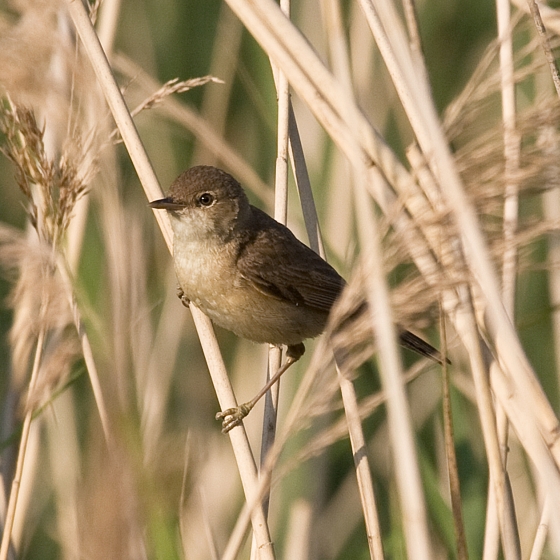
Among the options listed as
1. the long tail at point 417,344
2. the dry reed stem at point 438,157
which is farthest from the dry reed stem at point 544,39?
the long tail at point 417,344

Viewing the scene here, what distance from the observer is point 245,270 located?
128 inches

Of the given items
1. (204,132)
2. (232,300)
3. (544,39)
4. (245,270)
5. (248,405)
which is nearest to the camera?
(544,39)

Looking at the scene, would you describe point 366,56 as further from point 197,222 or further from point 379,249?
point 379,249

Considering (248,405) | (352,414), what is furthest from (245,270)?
(352,414)

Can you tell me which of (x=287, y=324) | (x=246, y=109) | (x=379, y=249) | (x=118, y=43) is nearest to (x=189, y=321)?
(x=287, y=324)

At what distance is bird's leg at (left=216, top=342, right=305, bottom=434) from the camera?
2463mm

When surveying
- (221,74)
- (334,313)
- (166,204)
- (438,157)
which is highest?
(221,74)

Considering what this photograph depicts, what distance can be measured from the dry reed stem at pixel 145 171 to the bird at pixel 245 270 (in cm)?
44

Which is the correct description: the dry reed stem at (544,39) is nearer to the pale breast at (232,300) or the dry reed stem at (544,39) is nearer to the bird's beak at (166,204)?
the bird's beak at (166,204)

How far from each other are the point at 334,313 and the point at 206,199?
1.52 metres

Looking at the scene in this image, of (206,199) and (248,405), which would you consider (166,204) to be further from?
(248,405)

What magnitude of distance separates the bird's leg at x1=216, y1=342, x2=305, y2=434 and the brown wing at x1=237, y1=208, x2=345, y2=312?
0.72ft

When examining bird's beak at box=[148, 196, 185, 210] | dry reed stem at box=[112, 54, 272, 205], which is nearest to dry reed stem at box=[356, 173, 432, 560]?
bird's beak at box=[148, 196, 185, 210]

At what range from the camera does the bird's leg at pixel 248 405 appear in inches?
97.0
